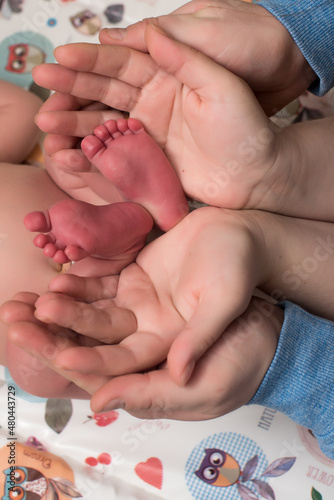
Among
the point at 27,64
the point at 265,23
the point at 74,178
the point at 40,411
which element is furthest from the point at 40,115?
the point at 40,411

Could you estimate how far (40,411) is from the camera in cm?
103

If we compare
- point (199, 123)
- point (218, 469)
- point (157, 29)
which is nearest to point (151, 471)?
point (218, 469)

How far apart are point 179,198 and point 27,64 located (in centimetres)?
62

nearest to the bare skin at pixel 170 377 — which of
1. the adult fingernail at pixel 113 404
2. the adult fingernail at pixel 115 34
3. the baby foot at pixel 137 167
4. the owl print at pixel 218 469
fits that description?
the adult fingernail at pixel 113 404

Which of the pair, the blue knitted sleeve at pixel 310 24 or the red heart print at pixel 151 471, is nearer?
the blue knitted sleeve at pixel 310 24

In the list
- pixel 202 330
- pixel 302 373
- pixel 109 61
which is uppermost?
pixel 109 61

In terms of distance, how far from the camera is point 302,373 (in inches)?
28.9

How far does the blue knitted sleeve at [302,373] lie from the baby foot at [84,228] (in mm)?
264

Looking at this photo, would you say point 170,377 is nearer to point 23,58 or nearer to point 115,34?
point 115,34

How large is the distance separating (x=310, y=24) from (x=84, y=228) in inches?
18.2

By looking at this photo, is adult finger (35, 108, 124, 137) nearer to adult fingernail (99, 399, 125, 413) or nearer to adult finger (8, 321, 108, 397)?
adult finger (8, 321, 108, 397)

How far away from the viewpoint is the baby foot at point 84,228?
A: 2.17 feet

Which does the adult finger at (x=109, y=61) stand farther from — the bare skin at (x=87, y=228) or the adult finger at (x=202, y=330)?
the adult finger at (x=202, y=330)

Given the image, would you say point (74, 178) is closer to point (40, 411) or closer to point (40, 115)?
point (40, 115)
